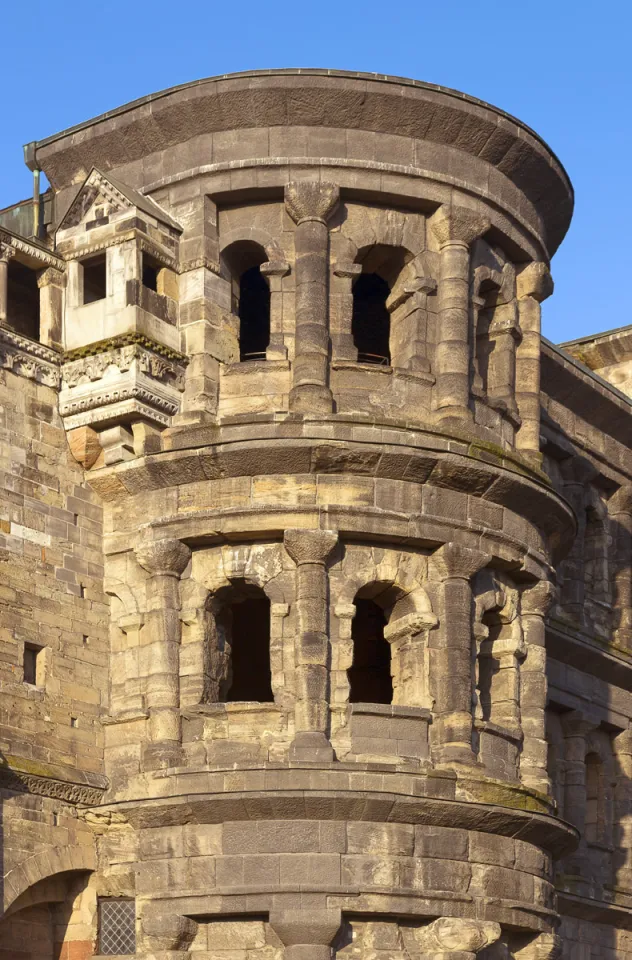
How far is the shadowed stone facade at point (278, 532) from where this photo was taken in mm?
26875

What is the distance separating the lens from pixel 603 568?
36.8 m

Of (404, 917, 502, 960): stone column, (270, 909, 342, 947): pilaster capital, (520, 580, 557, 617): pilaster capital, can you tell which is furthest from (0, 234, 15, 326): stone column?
(404, 917, 502, 960): stone column

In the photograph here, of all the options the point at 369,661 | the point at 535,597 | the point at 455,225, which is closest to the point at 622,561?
the point at 369,661

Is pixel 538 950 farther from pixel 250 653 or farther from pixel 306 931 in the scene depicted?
pixel 250 653

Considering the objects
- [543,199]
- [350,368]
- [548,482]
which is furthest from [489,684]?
[543,199]

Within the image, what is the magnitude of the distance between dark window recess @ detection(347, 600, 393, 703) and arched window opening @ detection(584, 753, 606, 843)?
4159mm

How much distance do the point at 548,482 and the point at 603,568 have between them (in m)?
7.30

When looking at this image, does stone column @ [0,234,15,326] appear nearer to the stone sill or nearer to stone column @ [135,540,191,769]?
stone column @ [135,540,191,769]

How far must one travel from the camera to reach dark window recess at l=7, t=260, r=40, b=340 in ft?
98.1

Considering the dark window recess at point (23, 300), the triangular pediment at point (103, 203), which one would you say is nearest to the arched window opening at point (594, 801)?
the dark window recess at point (23, 300)

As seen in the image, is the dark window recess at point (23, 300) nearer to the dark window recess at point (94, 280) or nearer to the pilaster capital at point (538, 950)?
the dark window recess at point (94, 280)

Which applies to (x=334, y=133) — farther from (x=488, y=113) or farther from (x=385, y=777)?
(x=385, y=777)

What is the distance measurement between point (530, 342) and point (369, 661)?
19.6ft

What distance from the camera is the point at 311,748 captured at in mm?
26766
